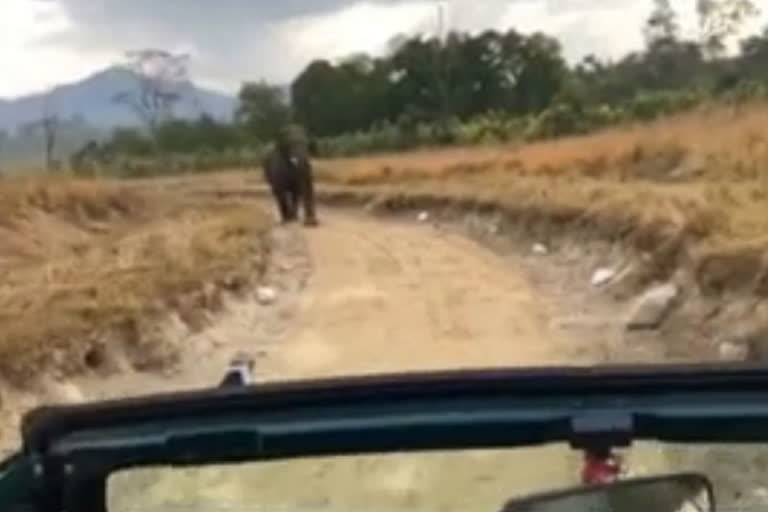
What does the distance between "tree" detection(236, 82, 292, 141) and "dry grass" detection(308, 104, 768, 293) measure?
20395 mm

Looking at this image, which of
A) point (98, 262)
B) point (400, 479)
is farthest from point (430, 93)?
A: point (400, 479)

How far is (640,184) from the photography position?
28734 mm

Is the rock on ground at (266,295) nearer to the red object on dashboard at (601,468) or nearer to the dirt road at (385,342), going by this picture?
the dirt road at (385,342)

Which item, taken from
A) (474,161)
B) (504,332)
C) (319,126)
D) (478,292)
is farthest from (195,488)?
(319,126)

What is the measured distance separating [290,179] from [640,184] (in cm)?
646

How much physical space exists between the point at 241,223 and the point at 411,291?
8.67 meters

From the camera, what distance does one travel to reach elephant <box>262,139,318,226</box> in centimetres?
3291

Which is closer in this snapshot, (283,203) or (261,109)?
(283,203)

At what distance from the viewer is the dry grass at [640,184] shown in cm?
1722

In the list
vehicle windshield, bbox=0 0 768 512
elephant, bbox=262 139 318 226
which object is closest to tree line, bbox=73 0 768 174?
vehicle windshield, bbox=0 0 768 512

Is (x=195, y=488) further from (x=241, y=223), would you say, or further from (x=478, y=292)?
(x=241, y=223)

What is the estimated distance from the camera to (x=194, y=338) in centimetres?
1648

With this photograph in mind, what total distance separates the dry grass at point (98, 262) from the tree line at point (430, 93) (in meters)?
33.8

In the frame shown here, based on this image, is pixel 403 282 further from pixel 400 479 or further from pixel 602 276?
pixel 400 479
